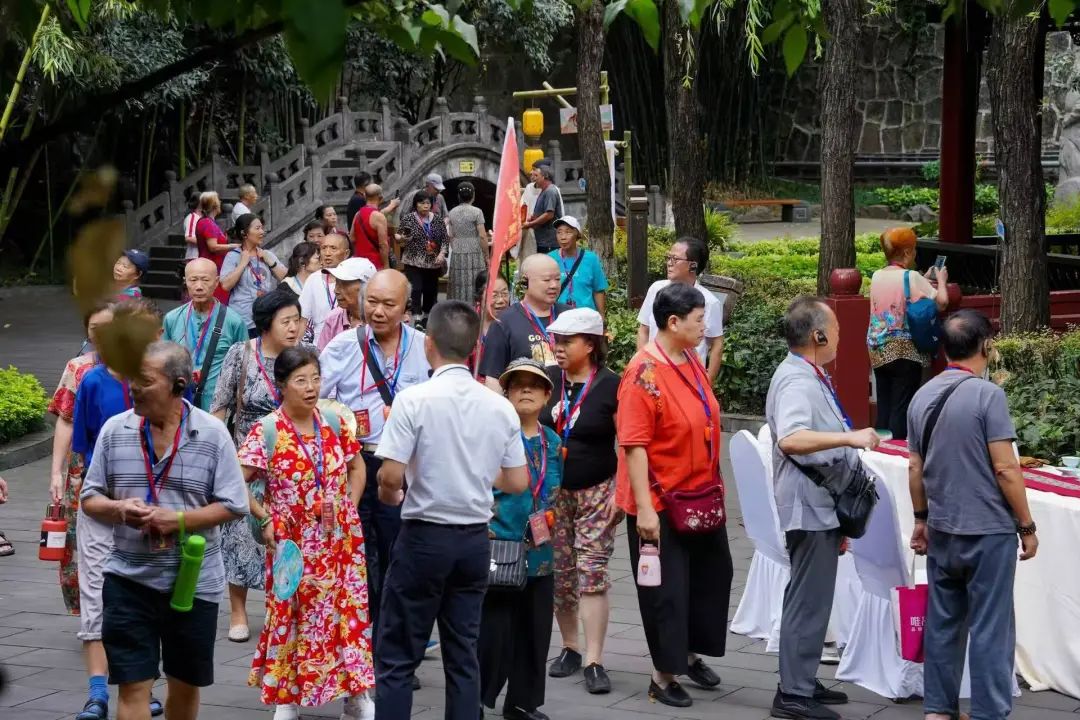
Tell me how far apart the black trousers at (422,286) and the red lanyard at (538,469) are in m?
11.6

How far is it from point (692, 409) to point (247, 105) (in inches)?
878

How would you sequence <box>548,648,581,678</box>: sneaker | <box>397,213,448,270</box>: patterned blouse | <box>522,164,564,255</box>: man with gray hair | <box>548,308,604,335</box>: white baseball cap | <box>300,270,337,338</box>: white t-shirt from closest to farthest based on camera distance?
1. <box>548,308,604,335</box>: white baseball cap
2. <box>548,648,581,678</box>: sneaker
3. <box>300,270,337,338</box>: white t-shirt
4. <box>397,213,448,270</box>: patterned blouse
5. <box>522,164,564,255</box>: man with gray hair

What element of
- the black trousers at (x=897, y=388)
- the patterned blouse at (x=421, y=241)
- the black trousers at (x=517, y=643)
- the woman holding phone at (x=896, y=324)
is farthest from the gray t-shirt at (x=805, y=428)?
the patterned blouse at (x=421, y=241)

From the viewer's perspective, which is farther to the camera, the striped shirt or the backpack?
the backpack

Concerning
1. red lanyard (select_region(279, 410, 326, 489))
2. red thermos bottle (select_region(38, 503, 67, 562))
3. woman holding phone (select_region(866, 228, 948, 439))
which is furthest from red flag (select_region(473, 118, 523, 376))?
woman holding phone (select_region(866, 228, 948, 439))

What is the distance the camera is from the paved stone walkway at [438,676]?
257 inches

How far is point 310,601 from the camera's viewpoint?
6.16 m

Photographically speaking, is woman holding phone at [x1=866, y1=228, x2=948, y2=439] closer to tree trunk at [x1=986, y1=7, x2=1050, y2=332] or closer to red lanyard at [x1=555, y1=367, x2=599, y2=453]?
tree trunk at [x1=986, y1=7, x2=1050, y2=332]

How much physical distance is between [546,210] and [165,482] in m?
13.4

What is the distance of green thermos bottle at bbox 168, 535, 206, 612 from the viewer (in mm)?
5203

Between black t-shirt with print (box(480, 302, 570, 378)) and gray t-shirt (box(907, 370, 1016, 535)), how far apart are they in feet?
8.22

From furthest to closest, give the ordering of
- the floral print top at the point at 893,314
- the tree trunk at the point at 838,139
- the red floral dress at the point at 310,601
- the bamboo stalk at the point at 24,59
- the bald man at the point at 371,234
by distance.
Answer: the bald man at the point at 371,234
the tree trunk at the point at 838,139
the floral print top at the point at 893,314
the red floral dress at the point at 310,601
the bamboo stalk at the point at 24,59

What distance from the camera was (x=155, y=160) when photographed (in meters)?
26.6

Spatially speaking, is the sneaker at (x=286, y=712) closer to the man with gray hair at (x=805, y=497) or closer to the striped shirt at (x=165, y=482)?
the striped shirt at (x=165, y=482)
